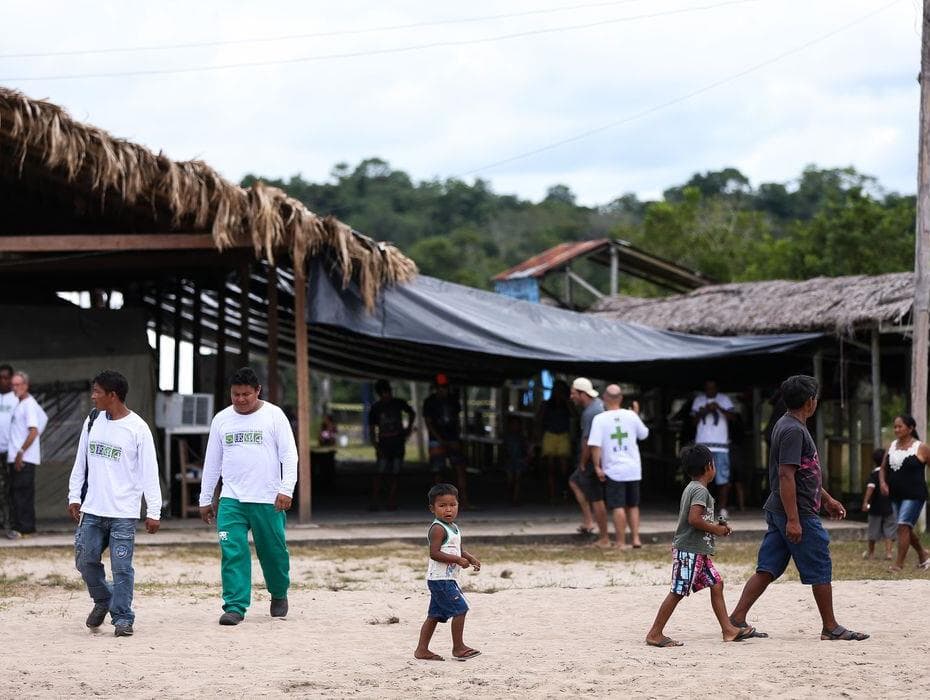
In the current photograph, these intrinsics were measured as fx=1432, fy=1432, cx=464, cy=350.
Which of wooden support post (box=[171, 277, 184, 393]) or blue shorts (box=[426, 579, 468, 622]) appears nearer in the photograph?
blue shorts (box=[426, 579, 468, 622])

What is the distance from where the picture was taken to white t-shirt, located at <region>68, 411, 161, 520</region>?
8164mm

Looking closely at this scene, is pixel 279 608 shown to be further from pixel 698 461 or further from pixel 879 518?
pixel 879 518

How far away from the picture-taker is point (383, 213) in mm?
61500

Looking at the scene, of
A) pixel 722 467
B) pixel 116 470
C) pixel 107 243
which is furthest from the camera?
pixel 722 467

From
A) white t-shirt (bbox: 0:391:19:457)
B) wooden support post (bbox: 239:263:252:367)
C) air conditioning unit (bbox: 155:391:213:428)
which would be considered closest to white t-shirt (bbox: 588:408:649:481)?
wooden support post (bbox: 239:263:252:367)

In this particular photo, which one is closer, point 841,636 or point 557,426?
point 841,636

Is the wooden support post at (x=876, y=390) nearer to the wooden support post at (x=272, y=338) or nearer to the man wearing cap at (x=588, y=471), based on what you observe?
the man wearing cap at (x=588, y=471)

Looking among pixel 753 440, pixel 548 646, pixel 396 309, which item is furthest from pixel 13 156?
pixel 753 440

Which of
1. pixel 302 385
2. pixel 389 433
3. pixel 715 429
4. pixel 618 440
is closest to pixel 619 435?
pixel 618 440

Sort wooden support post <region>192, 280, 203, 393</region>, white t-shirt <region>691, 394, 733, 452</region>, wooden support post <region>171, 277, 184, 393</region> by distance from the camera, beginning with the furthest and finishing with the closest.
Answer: wooden support post <region>171, 277, 184, 393</region> → wooden support post <region>192, 280, 203, 393</region> → white t-shirt <region>691, 394, 733, 452</region>

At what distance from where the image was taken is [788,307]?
17.0m

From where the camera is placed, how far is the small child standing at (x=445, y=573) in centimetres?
734

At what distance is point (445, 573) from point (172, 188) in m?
7.07

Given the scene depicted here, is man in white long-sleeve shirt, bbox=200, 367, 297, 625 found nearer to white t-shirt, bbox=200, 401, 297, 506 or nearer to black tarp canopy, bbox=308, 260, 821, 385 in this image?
white t-shirt, bbox=200, 401, 297, 506
